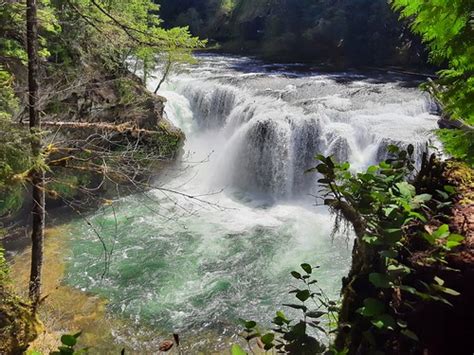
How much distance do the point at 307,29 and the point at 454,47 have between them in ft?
91.3

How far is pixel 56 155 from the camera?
11383 millimetres

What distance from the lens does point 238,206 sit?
12.9m

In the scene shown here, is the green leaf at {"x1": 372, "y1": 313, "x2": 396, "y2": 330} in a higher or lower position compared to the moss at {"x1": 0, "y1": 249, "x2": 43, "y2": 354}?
higher

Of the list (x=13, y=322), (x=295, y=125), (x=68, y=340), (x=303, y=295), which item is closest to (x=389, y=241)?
(x=303, y=295)

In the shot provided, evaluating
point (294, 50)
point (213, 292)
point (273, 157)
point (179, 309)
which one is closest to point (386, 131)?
point (273, 157)

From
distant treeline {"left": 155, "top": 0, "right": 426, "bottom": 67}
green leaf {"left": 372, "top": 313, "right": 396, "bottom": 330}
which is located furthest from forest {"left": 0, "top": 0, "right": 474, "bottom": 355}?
distant treeline {"left": 155, "top": 0, "right": 426, "bottom": 67}

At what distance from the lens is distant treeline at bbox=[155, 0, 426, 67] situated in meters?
24.8

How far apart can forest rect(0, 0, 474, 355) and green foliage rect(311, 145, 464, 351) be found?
0.04 feet

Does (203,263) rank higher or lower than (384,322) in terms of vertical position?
lower

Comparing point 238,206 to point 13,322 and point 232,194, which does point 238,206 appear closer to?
point 232,194

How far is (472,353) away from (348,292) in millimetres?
698

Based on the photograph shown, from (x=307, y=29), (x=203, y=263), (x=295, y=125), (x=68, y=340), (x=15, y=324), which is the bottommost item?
(x=203, y=263)

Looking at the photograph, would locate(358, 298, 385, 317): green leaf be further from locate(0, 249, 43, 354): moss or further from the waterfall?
the waterfall

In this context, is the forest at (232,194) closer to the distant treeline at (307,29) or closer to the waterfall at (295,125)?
the waterfall at (295,125)
